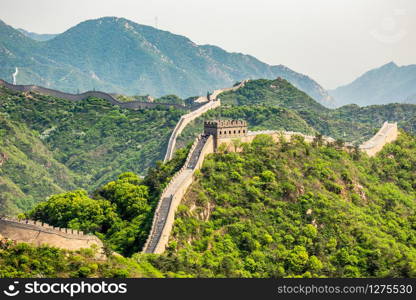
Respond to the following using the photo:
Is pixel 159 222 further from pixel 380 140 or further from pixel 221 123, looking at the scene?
pixel 380 140

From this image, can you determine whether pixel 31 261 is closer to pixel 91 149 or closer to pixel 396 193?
pixel 396 193

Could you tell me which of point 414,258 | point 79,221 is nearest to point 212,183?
point 79,221

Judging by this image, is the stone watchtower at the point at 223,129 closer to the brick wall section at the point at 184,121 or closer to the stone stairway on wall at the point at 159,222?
the stone stairway on wall at the point at 159,222

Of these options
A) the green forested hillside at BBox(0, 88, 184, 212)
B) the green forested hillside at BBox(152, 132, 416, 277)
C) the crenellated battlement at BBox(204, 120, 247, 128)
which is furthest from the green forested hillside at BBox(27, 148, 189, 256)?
the green forested hillside at BBox(0, 88, 184, 212)

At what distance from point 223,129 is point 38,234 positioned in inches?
1108

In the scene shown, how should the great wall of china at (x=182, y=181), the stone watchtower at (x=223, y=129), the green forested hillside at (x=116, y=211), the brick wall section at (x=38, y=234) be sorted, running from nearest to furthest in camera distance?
1. the brick wall section at (x=38, y=234)
2. the great wall of china at (x=182, y=181)
3. the green forested hillside at (x=116, y=211)
4. the stone watchtower at (x=223, y=129)

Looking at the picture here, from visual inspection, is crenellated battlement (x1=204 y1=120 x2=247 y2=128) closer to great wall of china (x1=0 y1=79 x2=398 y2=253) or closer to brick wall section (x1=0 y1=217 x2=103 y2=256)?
great wall of china (x1=0 y1=79 x2=398 y2=253)

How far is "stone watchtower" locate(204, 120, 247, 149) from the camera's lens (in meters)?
70.9

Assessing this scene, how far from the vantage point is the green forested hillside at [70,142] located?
385 ft

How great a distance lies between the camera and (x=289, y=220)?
218 feet

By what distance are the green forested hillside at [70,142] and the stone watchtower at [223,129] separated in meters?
45.3

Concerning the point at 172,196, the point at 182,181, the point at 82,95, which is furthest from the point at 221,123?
the point at 82,95

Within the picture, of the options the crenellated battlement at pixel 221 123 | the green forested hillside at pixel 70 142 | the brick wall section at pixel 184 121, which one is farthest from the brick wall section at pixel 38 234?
the brick wall section at pixel 184 121

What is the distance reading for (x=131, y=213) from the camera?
64.5 meters
